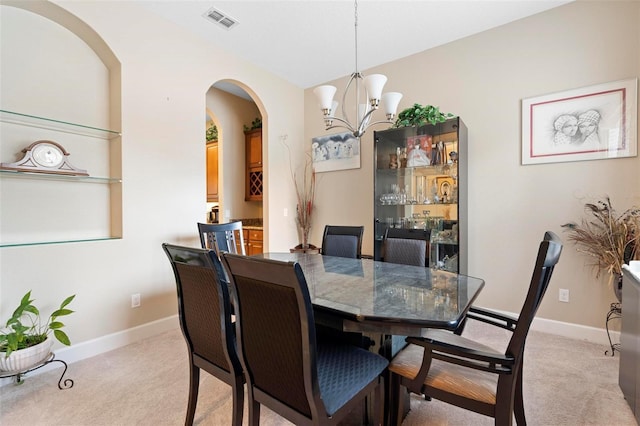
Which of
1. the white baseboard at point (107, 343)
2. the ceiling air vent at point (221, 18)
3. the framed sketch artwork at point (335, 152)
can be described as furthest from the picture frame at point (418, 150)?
the white baseboard at point (107, 343)

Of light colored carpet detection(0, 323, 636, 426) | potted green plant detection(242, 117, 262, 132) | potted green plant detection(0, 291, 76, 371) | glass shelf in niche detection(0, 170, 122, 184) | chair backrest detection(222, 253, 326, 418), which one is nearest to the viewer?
chair backrest detection(222, 253, 326, 418)

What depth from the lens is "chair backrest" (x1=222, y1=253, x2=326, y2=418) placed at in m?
0.97

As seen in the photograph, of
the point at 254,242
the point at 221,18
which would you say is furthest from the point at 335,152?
the point at 221,18

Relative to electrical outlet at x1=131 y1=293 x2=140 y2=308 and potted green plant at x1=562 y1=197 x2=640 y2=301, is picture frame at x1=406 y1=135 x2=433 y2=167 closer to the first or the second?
potted green plant at x1=562 y1=197 x2=640 y2=301

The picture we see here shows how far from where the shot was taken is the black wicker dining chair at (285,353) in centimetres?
98

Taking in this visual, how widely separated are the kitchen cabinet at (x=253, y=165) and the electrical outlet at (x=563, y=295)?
412 cm

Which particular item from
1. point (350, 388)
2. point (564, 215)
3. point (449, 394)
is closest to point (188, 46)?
point (350, 388)

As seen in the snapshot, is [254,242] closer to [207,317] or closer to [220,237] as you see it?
[220,237]

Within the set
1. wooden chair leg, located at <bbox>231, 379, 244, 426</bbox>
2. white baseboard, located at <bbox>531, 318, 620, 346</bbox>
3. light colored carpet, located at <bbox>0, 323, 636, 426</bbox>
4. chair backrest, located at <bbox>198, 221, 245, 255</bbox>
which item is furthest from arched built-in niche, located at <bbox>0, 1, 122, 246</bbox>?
white baseboard, located at <bbox>531, 318, 620, 346</bbox>

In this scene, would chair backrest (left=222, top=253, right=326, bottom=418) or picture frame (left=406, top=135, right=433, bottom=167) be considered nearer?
chair backrest (left=222, top=253, right=326, bottom=418)

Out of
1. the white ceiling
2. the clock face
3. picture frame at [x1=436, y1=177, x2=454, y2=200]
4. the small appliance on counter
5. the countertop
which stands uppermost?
the white ceiling

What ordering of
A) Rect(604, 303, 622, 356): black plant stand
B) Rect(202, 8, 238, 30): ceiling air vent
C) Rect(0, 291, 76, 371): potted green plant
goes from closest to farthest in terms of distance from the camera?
Rect(0, 291, 76, 371): potted green plant, Rect(604, 303, 622, 356): black plant stand, Rect(202, 8, 238, 30): ceiling air vent

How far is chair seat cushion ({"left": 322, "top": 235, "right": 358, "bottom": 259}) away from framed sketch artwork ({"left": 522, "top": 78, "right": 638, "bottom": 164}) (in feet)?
6.13

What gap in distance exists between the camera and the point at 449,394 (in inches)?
47.8
